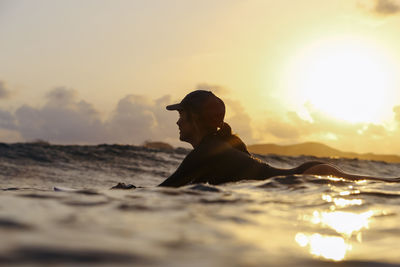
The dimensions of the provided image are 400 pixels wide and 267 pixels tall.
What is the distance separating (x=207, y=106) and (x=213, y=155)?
612mm

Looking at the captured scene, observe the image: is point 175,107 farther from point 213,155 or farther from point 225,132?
point 213,155

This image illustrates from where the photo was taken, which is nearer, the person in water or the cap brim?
the person in water

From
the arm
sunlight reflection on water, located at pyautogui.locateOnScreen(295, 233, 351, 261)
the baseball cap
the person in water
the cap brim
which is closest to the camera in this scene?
sunlight reflection on water, located at pyautogui.locateOnScreen(295, 233, 351, 261)

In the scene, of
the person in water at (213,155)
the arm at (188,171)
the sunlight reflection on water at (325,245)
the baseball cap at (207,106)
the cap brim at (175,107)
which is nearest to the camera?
the sunlight reflection on water at (325,245)

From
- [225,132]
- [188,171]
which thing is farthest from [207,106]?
[188,171]

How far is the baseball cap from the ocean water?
0.89 metres

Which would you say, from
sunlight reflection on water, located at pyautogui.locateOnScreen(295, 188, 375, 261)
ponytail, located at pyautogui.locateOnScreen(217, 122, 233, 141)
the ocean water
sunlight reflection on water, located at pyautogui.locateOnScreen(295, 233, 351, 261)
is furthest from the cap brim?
sunlight reflection on water, located at pyautogui.locateOnScreen(295, 233, 351, 261)

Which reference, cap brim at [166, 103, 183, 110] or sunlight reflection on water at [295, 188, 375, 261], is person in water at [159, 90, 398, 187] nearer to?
cap brim at [166, 103, 183, 110]

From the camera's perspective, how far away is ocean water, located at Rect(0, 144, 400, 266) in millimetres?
1495

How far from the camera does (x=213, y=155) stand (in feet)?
14.3

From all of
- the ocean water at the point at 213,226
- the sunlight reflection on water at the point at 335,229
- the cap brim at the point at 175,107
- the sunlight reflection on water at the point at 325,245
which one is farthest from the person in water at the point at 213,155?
the sunlight reflection on water at the point at 325,245

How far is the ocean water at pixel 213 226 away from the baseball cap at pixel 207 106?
35.0 inches

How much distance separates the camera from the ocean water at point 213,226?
1495 mm

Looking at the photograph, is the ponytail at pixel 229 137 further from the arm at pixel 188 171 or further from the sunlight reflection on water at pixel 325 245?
the sunlight reflection on water at pixel 325 245
